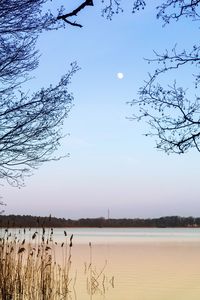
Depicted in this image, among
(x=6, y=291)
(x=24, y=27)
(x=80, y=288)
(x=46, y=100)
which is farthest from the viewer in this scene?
(x=80, y=288)

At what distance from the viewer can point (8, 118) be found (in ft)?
32.9

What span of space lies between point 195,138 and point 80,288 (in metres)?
10.9

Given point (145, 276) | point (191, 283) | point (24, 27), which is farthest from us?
point (145, 276)

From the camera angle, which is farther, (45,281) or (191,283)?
(191,283)

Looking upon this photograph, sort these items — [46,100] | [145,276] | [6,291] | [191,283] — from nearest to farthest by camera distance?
[46,100] < [6,291] < [191,283] < [145,276]

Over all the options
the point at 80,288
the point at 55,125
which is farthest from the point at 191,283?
the point at 55,125

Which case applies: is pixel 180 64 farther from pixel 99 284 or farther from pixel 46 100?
pixel 99 284

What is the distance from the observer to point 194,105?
21.6 feet

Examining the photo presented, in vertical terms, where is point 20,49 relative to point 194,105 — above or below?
above

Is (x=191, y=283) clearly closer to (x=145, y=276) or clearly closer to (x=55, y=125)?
(x=145, y=276)

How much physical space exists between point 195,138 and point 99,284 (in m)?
11.8

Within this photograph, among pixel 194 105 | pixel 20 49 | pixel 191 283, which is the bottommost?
pixel 191 283

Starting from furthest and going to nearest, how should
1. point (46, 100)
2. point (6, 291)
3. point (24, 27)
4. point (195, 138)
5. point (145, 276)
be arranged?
point (145, 276)
point (6, 291)
point (46, 100)
point (24, 27)
point (195, 138)

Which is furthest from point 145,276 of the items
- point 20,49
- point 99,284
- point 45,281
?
point 20,49
